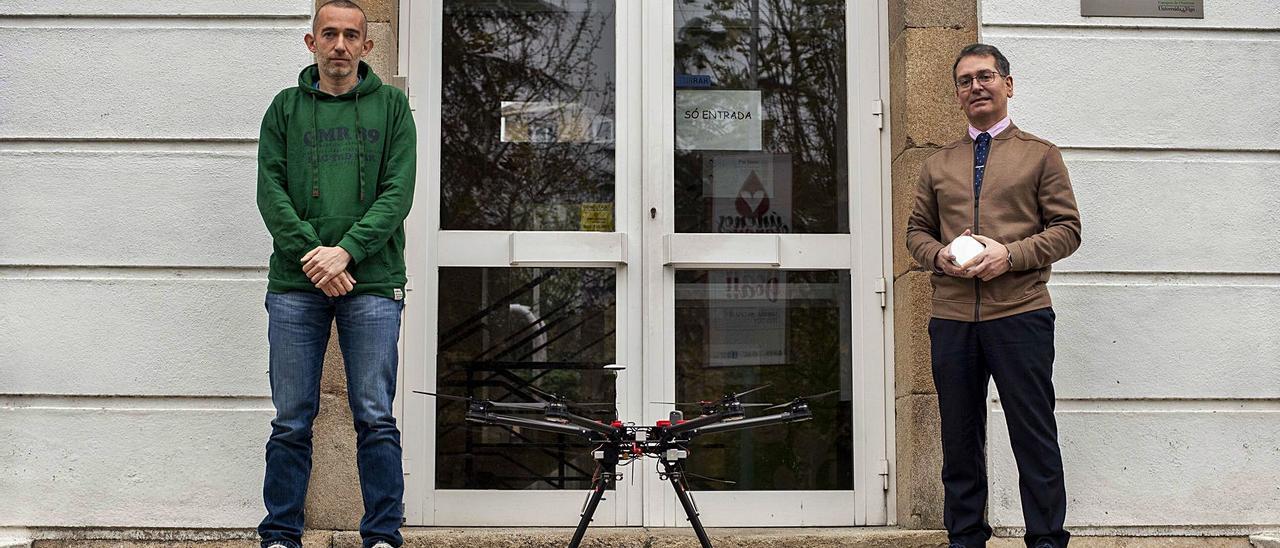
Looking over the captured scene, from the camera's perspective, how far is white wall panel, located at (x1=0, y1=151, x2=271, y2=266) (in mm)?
4852

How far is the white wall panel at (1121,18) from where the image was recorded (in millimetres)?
5043

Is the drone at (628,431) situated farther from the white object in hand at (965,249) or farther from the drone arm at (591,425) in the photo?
the white object in hand at (965,249)

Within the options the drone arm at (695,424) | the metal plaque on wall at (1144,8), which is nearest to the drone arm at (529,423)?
the drone arm at (695,424)

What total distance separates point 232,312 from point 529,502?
135 centimetres

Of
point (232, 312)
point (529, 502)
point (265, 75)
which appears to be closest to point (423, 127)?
point (265, 75)

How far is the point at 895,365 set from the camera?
16.9 feet

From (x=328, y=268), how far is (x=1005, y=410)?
2163 mm

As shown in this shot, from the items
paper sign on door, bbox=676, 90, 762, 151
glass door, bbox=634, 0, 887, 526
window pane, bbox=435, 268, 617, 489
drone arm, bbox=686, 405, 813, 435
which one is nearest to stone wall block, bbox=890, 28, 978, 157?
glass door, bbox=634, 0, 887, 526

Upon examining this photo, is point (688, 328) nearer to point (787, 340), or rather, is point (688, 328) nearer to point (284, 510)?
point (787, 340)

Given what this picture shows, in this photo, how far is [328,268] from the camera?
3859 mm

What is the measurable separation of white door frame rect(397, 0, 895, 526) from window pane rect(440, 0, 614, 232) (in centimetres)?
6

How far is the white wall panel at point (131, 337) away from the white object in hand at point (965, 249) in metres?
2.53

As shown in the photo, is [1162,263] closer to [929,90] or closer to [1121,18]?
[1121,18]

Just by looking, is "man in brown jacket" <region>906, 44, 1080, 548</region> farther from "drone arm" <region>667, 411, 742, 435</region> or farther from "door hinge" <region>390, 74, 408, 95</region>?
"door hinge" <region>390, 74, 408, 95</region>
